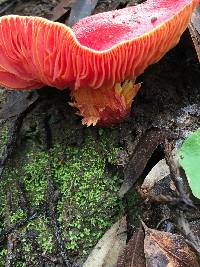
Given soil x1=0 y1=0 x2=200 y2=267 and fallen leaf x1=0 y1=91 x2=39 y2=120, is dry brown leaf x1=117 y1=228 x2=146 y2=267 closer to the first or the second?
soil x1=0 y1=0 x2=200 y2=267

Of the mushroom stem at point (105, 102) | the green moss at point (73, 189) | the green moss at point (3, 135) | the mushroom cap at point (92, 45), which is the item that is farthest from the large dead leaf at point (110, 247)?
the green moss at point (3, 135)

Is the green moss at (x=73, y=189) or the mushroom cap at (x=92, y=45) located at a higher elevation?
the mushroom cap at (x=92, y=45)

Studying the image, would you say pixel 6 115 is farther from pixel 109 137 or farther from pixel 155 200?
pixel 155 200

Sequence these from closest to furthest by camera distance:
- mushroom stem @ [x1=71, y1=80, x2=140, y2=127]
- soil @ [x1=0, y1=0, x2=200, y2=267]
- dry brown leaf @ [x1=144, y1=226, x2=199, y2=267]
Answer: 1. dry brown leaf @ [x1=144, y1=226, x2=199, y2=267]
2. soil @ [x1=0, y1=0, x2=200, y2=267]
3. mushroom stem @ [x1=71, y1=80, x2=140, y2=127]

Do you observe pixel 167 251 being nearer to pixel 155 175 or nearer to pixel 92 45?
pixel 155 175

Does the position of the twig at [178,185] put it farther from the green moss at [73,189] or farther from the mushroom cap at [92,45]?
the mushroom cap at [92,45]

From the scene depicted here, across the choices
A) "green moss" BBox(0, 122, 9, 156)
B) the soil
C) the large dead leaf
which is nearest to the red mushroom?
the soil
